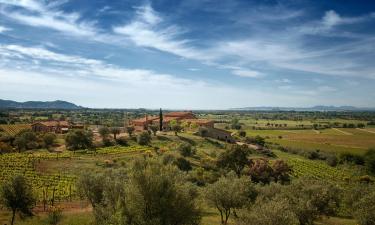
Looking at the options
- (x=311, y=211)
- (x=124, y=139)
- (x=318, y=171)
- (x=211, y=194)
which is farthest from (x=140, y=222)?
(x=124, y=139)

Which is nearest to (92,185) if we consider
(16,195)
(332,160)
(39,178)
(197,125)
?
(16,195)

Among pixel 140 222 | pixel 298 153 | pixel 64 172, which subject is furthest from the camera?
pixel 298 153

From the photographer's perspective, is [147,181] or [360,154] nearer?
[147,181]

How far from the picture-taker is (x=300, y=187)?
40.4m

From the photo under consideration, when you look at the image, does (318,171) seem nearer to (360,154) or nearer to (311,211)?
(360,154)

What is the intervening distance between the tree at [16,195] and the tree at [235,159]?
4655 centimetres

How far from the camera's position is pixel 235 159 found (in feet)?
245

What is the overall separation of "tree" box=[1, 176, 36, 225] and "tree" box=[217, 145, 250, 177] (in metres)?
46.5

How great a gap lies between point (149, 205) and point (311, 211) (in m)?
18.3

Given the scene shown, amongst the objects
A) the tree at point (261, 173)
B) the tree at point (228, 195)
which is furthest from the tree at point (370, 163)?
the tree at point (228, 195)

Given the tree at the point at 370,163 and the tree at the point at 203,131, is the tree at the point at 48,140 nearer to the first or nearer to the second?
the tree at the point at 203,131

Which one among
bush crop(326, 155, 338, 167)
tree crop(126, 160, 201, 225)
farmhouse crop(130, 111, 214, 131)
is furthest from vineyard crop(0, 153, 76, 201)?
bush crop(326, 155, 338, 167)

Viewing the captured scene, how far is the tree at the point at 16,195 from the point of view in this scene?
34.4 metres

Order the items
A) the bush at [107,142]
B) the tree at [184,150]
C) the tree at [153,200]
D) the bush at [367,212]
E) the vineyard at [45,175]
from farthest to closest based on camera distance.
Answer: the bush at [107,142] < the tree at [184,150] < the vineyard at [45,175] < the bush at [367,212] < the tree at [153,200]
